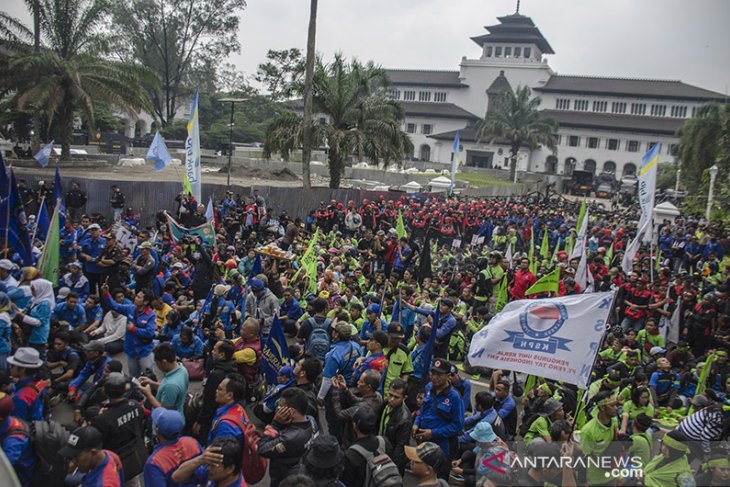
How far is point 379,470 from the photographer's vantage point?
13.2 feet

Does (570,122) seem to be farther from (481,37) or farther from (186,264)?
(186,264)

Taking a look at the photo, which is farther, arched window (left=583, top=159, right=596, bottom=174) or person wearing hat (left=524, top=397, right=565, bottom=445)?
arched window (left=583, top=159, right=596, bottom=174)

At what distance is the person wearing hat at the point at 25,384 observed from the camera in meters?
4.95

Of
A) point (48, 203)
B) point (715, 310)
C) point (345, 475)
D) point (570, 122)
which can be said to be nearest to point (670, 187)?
point (570, 122)

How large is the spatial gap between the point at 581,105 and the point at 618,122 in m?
6.26

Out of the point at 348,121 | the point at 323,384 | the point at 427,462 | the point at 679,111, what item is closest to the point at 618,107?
the point at 679,111

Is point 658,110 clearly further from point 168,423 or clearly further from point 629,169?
point 168,423

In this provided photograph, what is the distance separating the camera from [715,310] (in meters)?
10.4

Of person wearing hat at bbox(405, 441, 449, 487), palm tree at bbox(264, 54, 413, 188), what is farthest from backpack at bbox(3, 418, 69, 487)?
palm tree at bbox(264, 54, 413, 188)

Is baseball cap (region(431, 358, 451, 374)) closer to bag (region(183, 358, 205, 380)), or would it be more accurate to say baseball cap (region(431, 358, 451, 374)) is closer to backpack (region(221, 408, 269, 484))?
backpack (region(221, 408, 269, 484))

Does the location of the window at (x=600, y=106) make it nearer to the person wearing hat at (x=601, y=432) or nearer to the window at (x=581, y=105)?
the window at (x=581, y=105)

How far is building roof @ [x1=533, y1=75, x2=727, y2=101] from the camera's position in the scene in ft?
215

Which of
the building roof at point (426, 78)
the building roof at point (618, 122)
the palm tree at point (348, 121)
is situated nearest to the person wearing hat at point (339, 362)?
the palm tree at point (348, 121)

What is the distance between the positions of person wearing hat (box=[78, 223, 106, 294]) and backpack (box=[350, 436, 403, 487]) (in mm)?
7978
